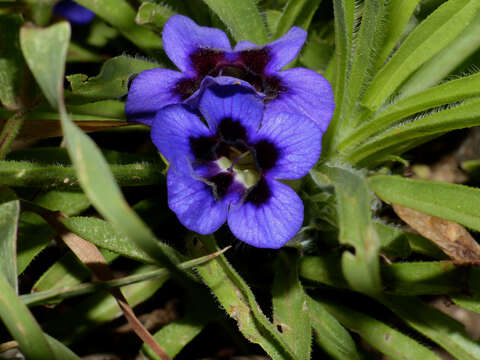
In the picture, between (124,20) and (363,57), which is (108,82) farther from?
(363,57)

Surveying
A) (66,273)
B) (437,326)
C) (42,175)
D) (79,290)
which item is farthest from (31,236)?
(437,326)

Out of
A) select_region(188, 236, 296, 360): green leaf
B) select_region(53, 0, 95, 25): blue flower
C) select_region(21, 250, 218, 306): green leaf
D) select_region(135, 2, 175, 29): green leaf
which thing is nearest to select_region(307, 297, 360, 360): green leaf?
select_region(188, 236, 296, 360): green leaf

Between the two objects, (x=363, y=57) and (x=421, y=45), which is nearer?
(x=363, y=57)

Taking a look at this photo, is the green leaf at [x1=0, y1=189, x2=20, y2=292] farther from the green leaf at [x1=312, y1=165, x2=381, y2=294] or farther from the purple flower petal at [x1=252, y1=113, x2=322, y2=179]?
the green leaf at [x1=312, y1=165, x2=381, y2=294]

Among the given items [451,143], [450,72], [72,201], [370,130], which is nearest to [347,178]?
[370,130]

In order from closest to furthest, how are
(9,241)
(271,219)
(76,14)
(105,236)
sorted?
(271,219) → (9,241) → (105,236) → (76,14)

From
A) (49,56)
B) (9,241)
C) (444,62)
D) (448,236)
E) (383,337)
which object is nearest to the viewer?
(49,56)
